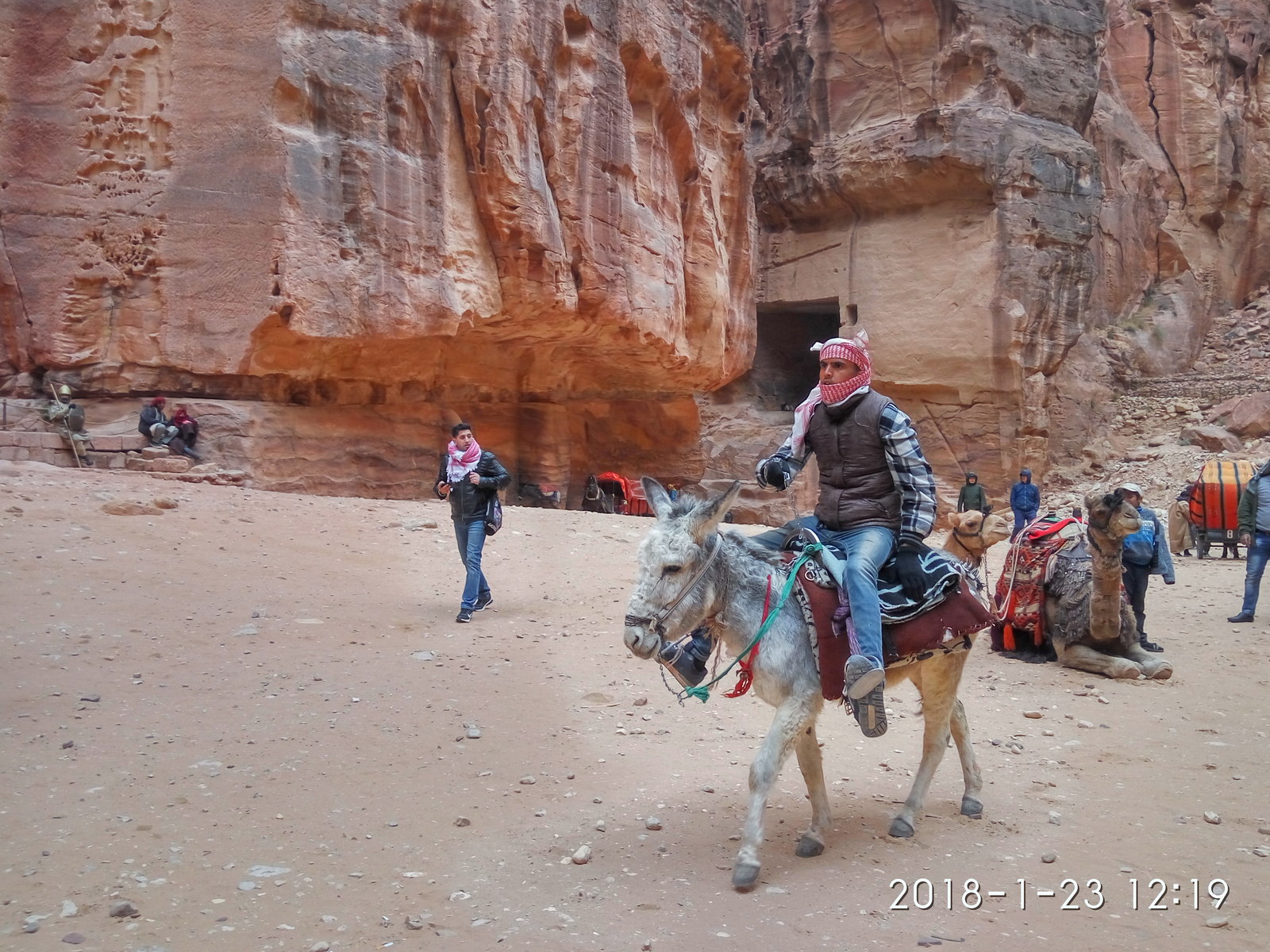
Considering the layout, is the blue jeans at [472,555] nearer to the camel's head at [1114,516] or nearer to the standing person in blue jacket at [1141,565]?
the camel's head at [1114,516]

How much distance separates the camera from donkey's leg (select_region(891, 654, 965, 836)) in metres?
4.83

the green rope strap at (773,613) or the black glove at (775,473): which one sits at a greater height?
the black glove at (775,473)

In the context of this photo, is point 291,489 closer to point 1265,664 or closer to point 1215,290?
point 1265,664

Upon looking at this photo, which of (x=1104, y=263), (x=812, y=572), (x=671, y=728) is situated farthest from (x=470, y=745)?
(x=1104, y=263)

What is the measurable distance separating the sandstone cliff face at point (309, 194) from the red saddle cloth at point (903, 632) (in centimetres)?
1131

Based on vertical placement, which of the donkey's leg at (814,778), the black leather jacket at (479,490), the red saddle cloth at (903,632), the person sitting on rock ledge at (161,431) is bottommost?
the donkey's leg at (814,778)

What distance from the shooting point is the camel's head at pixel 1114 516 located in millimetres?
7715

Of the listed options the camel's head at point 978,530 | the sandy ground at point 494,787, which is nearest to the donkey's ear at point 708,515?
the sandy ground at point 494,787

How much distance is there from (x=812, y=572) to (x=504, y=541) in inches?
319

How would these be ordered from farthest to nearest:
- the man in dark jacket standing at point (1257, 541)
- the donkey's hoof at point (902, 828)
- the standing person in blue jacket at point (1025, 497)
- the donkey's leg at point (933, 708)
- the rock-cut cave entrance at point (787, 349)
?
the rock-cut cave entrance at point (787, 349) → the standing person in blue jacket at point (1025, 497) → the man in dark jacket standing at point (1257, 541) → the donkey's leg at point (933, 708) → the donkey's hoof at point (902, 828)

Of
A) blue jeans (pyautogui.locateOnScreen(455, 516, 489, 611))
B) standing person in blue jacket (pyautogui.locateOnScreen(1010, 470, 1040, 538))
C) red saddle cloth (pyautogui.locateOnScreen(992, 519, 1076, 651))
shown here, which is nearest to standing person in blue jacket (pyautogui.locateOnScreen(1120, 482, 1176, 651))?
red saddle cloth (pyautogui.locateOnScreen(992, 519, 1076, 651))

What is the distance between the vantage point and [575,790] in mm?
5203

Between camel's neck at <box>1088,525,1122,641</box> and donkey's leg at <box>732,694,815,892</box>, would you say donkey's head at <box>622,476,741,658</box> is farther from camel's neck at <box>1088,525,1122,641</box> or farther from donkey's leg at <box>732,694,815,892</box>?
camel's neck at <box>1088,525,1122,641</box>

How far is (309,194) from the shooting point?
1385 cm
